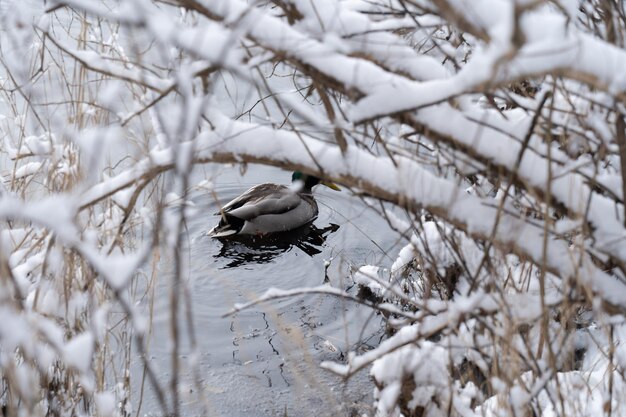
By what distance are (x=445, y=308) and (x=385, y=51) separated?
79cm

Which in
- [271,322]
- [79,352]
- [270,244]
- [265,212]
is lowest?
[270,244]

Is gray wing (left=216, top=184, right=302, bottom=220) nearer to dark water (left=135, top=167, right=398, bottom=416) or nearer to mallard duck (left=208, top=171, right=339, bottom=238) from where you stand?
mallard duck (left=208, top=171, right=339, bottom=238)

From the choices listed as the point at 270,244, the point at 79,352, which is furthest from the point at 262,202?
the point at 79,352

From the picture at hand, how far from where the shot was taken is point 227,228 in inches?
267

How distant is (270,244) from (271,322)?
1.89m

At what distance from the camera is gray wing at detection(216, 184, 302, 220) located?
7.01m

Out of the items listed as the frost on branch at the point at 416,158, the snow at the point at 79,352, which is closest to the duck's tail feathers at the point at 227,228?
the frost on branch at the point at 416,158

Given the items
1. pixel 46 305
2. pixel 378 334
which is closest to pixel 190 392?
pixel 378 334

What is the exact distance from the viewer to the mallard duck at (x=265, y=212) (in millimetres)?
6969

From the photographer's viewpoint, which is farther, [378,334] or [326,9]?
[378,334]

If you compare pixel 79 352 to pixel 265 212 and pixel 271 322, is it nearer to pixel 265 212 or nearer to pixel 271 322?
pixel 271 322

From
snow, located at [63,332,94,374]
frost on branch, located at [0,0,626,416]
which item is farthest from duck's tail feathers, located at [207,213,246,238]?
snow, located at [63,332,94,374]

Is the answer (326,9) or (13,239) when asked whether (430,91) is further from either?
(13,239)

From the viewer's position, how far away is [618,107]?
7.13 feet
